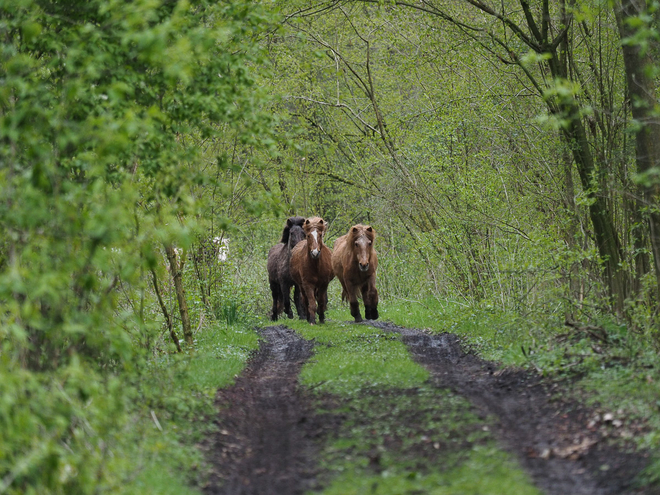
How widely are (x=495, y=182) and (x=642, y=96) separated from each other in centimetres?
493

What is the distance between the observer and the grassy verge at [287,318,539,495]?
5652 millimetres

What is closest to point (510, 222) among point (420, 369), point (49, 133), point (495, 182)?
point (495, 182)

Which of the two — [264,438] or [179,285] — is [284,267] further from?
[264,438]

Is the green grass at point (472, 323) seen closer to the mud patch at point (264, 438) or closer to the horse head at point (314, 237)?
the horse head at point (314, 237)

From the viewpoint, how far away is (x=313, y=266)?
54.3ft

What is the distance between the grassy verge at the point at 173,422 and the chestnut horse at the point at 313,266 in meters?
4.85

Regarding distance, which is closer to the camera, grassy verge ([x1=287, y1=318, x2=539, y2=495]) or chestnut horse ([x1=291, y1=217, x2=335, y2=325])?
grassy verge ([x1=287, y1=318, x2=539, y2=495])

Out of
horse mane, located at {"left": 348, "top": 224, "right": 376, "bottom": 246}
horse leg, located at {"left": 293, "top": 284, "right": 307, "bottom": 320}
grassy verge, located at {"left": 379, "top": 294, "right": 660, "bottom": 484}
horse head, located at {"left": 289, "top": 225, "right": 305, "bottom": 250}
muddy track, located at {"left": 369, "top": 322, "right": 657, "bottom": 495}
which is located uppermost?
horse head, located at {"left": 289, "top": 225, "right": 305, "bottom": 250}

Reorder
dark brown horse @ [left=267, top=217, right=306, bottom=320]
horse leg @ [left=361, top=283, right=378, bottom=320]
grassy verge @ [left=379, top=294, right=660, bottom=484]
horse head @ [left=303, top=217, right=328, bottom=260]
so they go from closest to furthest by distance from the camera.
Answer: grassy verge @ [left=379, top=294, right=660, bottom=484], horse leg @ [left=361, top=283, right=378, bottom=320], horse head @ [left=303, top=217, right=328, bottom=260], dark brown horse @ [left=267, top=217, right=306, bottom=320]

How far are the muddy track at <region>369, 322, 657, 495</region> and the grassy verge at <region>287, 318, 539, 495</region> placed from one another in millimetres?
198

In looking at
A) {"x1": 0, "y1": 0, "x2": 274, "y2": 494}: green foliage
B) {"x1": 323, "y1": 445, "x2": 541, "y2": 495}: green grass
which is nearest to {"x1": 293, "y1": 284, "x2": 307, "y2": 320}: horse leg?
{"x1": 0, "y1": 0, "x2": 274, "y2": 494}: green foliage

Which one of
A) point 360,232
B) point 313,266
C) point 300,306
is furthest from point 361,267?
point 300,306

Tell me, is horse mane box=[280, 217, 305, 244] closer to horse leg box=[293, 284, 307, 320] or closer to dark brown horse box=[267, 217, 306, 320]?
dark brown horse box=[267, 217, 306, 320]

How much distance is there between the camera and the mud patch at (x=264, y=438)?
6.07m
